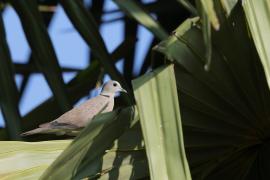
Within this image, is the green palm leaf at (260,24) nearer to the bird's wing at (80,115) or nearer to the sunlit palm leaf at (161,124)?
the sunlit palm leaf at (161,124)

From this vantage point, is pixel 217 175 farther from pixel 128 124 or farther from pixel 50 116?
pixel 50 116

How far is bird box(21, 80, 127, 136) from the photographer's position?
3673 mm

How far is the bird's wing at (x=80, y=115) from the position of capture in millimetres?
3869

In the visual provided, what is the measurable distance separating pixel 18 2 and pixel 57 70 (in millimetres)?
411

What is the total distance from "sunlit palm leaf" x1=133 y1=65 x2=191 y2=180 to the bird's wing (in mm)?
1388

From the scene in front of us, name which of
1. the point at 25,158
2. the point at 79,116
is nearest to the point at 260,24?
the point at 25,158

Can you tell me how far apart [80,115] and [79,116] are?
13 mm

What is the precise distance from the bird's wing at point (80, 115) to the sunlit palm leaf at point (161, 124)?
1.39m

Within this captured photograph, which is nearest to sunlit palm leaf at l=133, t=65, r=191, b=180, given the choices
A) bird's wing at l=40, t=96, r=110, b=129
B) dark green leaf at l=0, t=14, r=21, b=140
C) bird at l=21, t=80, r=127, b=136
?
dark green leaf at l=0, t=14, r=21, b=140

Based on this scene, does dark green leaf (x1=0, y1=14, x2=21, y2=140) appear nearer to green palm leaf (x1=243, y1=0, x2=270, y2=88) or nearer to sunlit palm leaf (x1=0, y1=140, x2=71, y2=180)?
sunlit palm leaf (x1=0, y1=140, x2=71, y2=180)

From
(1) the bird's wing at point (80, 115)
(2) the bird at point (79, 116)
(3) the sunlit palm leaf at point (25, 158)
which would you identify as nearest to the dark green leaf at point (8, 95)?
(2) the bird at point (79, 116)

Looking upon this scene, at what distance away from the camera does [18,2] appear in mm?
3684

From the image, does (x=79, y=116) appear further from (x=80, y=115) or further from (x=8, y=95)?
(x=8, y=95)

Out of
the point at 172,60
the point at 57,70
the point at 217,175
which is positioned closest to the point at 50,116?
the point at 57,70
